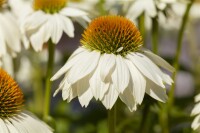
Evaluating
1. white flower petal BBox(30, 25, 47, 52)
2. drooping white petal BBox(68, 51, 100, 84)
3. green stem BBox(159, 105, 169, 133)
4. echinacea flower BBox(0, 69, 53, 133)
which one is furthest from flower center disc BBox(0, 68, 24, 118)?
green stem BBox(159, 105, 169, 133)

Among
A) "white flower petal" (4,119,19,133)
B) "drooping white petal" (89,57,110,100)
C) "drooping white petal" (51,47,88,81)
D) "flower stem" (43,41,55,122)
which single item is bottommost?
"flower stem" (43,41,55,122)

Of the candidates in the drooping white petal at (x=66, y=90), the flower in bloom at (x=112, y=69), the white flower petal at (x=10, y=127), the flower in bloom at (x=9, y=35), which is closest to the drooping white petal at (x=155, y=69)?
the flower in bloom at (x=112, y=69)

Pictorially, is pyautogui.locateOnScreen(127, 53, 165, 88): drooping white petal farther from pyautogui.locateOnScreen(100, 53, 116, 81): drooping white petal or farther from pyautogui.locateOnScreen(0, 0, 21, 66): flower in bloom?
pyautogui.locateOnScreen(0, 0, 21, 66): flower in bloom

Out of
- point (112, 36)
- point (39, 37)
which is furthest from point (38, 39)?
point (112, 36)

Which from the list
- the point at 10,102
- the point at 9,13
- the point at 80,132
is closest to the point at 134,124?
the point at 80,132

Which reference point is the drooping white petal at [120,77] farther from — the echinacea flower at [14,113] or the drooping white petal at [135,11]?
the drooping white petal at [135,11]

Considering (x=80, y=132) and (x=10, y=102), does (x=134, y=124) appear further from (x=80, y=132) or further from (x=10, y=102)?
(x=10, y=102)
